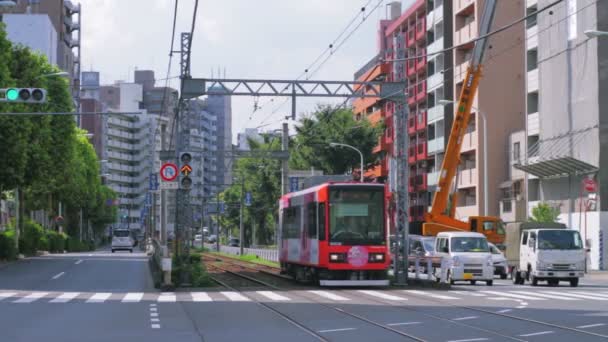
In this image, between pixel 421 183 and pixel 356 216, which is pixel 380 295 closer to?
pixel 356 216

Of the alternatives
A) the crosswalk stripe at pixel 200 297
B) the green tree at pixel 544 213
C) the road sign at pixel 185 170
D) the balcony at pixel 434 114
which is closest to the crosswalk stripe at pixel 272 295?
the crosswalk stripe at pixel 200 297

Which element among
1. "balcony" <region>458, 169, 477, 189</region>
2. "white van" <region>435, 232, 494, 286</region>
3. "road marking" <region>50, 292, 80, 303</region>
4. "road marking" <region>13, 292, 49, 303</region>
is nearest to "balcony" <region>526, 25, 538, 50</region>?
"balcony" <region>458, 169, 477, 189</region>

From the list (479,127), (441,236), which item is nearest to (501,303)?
(441,236)

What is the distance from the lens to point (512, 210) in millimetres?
66438

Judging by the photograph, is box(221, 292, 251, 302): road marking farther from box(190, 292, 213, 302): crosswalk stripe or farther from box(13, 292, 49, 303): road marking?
box(13, 292, 49, 303): road marking

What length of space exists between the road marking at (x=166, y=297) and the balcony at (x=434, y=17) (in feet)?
181

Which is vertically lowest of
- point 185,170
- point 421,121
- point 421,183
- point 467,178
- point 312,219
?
point 312,219

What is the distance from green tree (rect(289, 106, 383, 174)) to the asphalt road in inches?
1968

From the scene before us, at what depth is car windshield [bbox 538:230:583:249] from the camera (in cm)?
3412

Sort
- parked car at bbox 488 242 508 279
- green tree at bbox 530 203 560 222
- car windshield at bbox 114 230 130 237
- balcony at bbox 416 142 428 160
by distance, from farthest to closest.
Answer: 1. car windshield at bbox 114 230 130 237
2. balcony at bbox 416 142 428 160
3. green tree at bbox 530 203 560 222
4. parked car at bbox 488 242 508 279

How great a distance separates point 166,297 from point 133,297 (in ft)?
3.26

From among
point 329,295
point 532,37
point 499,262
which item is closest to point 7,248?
point 499,262

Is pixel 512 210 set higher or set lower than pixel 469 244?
higher

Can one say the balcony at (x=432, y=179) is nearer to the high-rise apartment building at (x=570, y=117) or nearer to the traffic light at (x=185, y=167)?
the high-rise apartment building at (x=570, y=117)
